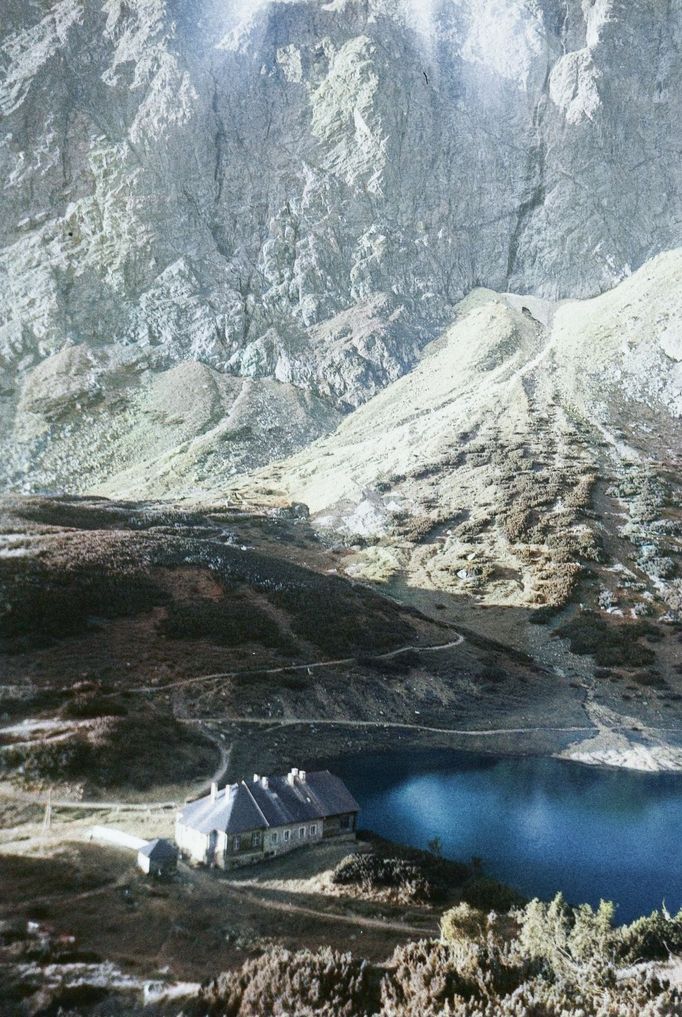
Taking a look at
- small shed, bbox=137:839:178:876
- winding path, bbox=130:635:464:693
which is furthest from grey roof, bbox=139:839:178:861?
winding path, bbox=130:635:464:693

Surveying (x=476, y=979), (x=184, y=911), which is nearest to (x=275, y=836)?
(x=184, y=911)

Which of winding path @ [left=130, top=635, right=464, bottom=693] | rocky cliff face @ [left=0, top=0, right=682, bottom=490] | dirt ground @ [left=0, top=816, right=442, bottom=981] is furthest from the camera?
rocky cliff face @ [left=0, top=0, right=682, bottom=490]

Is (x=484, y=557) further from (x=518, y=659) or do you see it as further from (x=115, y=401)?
(x=115, y=401)

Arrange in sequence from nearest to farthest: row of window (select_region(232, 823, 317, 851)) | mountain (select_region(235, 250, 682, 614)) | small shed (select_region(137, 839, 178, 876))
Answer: small shed (select_region(137, 839, 178, 876)) < row of window (select_region(232, 823, 317, 851)) < mountain (select_region(235, 250, 682, 614))

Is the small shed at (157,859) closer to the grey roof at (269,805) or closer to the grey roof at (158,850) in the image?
the grey roof at (158,850)

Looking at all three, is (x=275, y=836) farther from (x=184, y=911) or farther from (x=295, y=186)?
(x=295, y=186)

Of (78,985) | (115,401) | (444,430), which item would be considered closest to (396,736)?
(78,985)

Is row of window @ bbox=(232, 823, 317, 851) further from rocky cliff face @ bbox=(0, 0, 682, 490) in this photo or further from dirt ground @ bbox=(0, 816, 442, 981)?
rocky cliff face @ bbox=(0, 0, 682, 490)
